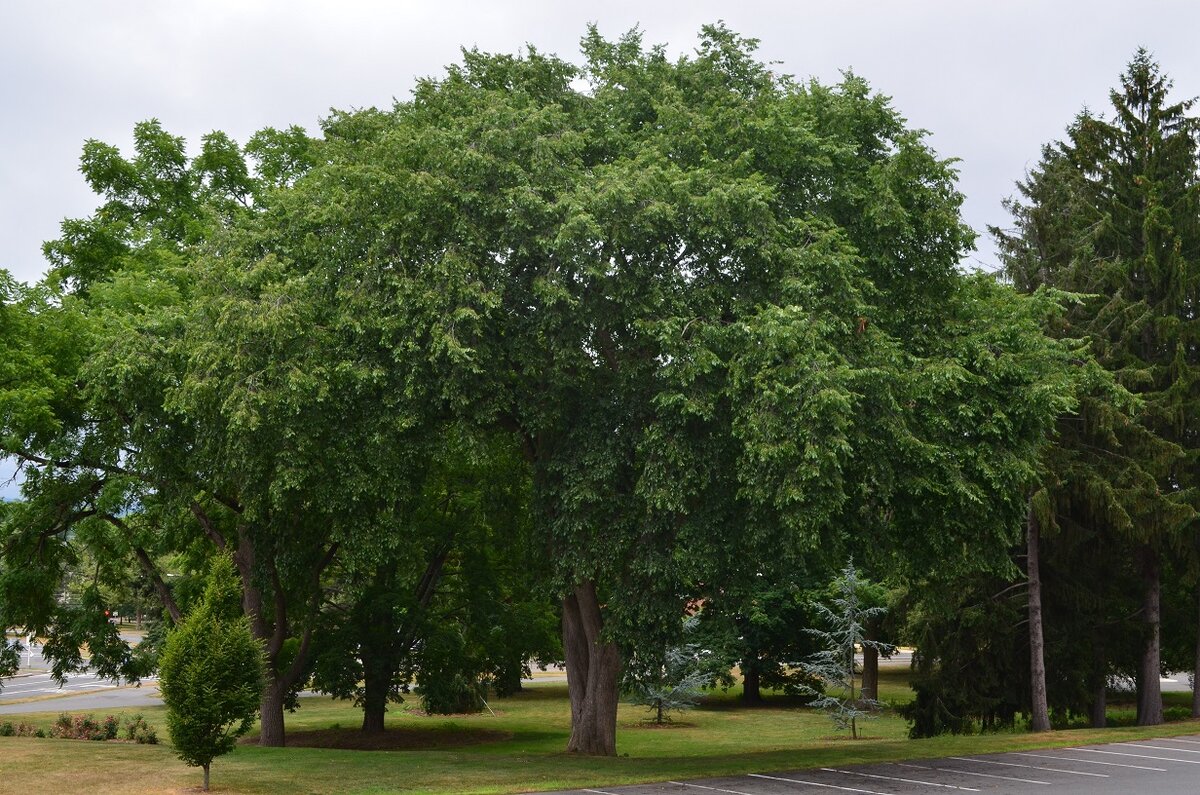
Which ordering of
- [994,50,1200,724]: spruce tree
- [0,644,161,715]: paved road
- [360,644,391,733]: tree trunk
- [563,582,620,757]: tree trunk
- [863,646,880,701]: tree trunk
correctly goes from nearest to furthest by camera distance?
[563,582,620,757]: tree trunk
[994,50,1200,724]: spruce tree
[360,644,391,733]: tree trunk
[0,644,161,715]: paved road
[863,646,880,701]: tree trunk

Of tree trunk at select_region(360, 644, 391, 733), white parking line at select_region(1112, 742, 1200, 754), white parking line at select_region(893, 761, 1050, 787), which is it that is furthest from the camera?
tree trunk at select_region(360, 644, 391, 733)

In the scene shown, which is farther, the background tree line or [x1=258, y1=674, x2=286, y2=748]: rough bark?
[x1=258, y1=674, x2=286, y2=748]: rough bark

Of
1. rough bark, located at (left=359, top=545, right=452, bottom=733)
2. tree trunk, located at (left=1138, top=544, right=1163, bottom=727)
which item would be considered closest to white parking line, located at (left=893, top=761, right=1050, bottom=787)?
tree trunk, located at (left=1138, top=544, right=1163, bottom=727)

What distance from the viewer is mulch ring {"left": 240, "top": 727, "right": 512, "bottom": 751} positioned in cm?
2805

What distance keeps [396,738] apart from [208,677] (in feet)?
50.2

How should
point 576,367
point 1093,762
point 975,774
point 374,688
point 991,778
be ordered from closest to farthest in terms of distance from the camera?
Answer: point 991,778 < point 975,774 < point 576,367 < point 1093,762 < point 374,688

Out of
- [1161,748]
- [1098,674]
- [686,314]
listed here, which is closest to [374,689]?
[686,314]

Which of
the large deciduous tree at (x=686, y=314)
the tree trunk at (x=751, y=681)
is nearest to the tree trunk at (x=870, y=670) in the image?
the tree trunk at (x=751, y=681)

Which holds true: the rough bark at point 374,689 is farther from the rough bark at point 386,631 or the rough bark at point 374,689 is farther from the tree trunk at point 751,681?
the tree trunk at point 751,681

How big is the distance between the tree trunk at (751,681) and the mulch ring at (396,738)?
14.0 metres

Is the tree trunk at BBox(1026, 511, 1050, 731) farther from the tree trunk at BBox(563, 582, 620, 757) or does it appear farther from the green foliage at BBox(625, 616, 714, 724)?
the tree trunk at BBox(563, 582, 620, 757)

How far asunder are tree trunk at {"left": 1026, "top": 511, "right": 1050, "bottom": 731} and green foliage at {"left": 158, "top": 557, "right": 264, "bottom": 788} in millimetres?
20093

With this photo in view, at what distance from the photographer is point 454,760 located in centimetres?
2064

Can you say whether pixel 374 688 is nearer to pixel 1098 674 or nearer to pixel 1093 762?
pixel 1093 762
